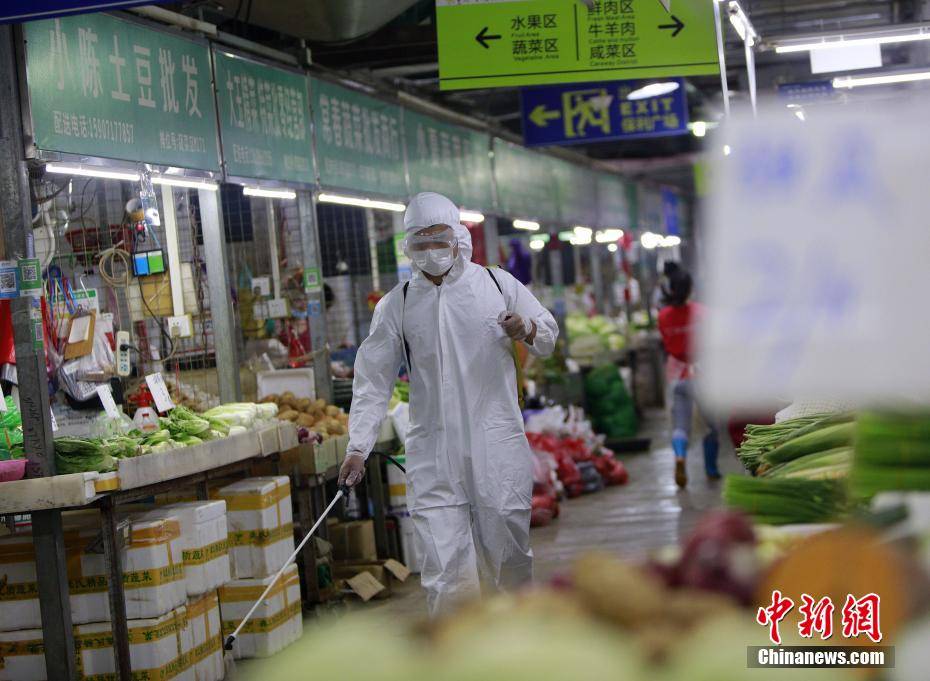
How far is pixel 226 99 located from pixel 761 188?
6.35 m

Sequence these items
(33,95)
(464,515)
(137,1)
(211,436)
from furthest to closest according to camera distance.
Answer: (211,436) < (33,95) < (464,515) < (137,1)

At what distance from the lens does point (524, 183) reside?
15.0m

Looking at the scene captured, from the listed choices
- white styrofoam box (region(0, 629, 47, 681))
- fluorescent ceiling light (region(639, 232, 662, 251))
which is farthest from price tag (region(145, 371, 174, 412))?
fluorescent ceiling light (region(639, 232, 662, 251))

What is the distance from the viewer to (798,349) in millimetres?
1943

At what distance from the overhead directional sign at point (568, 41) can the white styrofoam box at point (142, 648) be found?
144 inches

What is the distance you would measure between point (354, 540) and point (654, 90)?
5.76 meters

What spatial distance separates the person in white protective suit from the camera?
534 centimetres

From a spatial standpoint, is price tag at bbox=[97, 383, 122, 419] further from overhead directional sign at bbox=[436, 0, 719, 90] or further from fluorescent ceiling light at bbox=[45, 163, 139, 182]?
overhead directional sign at bbox=[436, 0, 719, 90]

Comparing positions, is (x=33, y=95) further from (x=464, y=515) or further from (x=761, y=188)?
(x=761, y=188)

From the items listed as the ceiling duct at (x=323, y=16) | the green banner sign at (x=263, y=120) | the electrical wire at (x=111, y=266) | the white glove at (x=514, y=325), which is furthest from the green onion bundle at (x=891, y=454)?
the ceiling duct at (x=323, y=16)

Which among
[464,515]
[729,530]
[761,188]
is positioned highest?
[761,188]

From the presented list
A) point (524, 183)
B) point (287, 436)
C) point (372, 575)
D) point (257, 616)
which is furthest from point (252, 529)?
point (524, 183)

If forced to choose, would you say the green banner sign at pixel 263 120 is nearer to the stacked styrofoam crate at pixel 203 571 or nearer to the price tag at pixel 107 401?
the price tag at pixel 107 401

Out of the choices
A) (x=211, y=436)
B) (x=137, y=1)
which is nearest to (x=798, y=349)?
(x=137, y=1)
